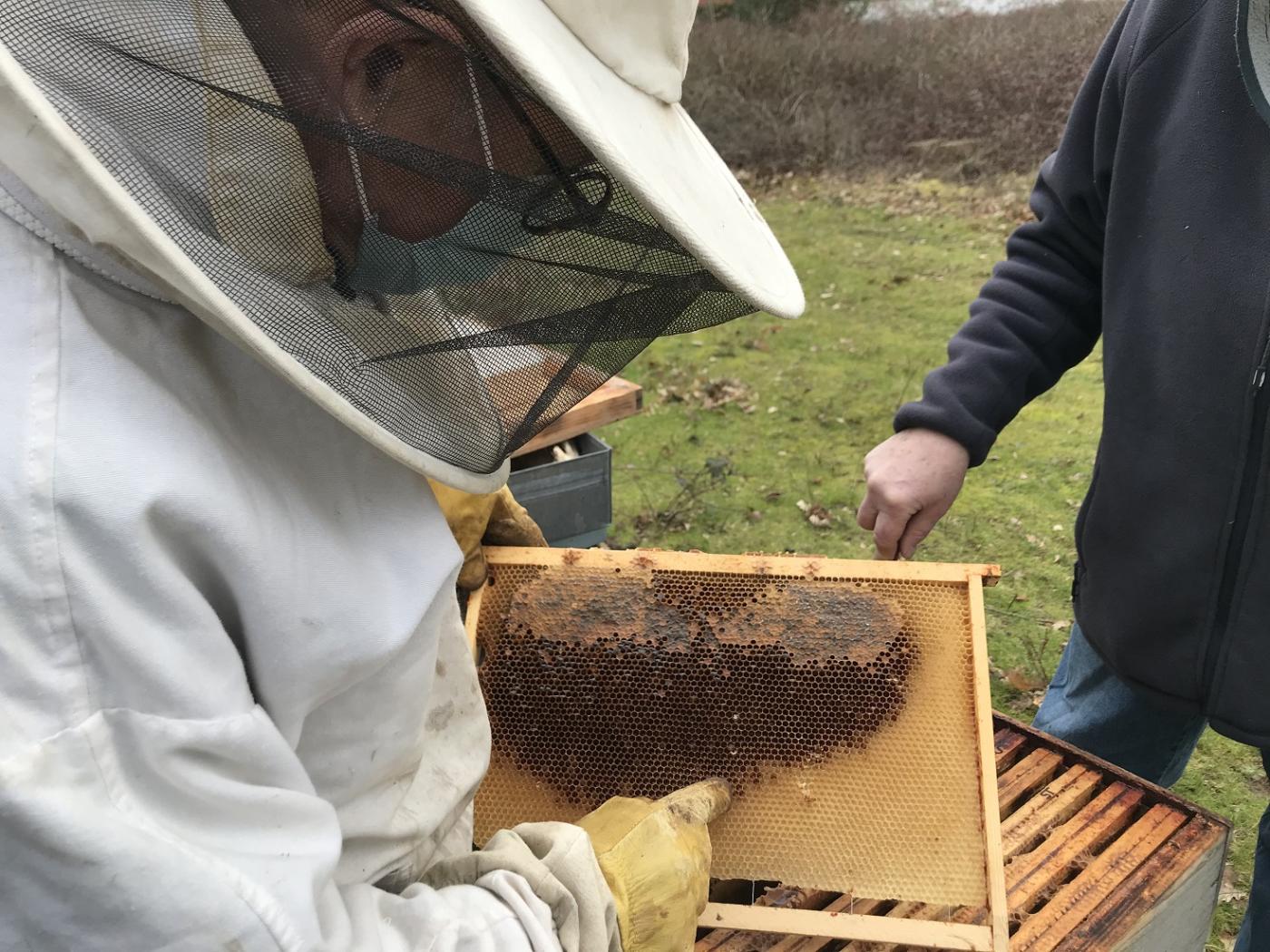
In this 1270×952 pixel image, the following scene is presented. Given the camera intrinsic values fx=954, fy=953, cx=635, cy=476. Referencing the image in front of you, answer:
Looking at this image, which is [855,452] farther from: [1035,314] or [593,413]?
[1035,314]

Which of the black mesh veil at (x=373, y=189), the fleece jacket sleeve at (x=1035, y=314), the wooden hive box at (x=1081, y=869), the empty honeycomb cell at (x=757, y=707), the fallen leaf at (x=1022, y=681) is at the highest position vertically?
the black mesh veil at (x=373, y=189)

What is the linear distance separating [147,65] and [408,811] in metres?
0.90

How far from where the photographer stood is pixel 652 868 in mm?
1459

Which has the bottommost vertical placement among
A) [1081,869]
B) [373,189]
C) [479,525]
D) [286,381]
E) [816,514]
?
[816,514]

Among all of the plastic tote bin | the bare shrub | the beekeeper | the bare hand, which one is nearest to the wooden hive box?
the bare hand

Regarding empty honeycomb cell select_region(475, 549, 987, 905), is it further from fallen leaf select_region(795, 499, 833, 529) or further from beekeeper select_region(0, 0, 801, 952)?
fallen leaf select_region(795, 499, 833, 529)

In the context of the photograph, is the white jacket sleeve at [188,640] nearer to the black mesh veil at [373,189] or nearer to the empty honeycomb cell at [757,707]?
the black mesh veil at [373,189]

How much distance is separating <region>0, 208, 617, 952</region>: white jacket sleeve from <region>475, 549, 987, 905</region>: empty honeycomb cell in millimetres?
900

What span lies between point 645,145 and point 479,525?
4.05ft

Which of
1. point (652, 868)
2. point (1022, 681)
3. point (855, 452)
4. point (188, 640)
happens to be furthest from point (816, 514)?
point (188, 640)

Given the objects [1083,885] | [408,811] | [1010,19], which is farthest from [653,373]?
[1010,19]

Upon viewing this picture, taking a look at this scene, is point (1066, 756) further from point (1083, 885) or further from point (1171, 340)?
point (1171, 340)

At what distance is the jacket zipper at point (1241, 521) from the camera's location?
1.82 meters

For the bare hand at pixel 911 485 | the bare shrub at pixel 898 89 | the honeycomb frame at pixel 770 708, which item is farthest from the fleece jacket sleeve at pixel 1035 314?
the bare shrub at pixel 898 89
